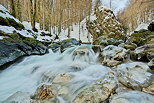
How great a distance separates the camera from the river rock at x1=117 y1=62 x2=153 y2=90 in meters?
2.70

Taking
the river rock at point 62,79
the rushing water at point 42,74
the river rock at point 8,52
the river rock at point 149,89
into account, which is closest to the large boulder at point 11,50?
the river rock at point 8,52

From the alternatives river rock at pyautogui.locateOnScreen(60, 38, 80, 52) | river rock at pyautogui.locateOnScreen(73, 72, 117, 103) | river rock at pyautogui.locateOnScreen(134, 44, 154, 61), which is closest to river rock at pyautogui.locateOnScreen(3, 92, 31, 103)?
river rock at pyautogui.locateOnScreen(73, 72, 117, 103)

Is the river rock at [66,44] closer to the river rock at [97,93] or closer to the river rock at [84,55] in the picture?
the river rock at [84,55]

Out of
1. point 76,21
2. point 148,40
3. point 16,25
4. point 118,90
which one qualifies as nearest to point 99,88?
point 118,90

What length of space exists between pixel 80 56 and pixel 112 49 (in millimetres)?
1294

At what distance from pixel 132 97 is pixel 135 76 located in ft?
2.54

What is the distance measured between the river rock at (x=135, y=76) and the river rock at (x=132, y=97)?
22 centimetres

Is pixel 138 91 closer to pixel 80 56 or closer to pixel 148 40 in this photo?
pixel 80 56

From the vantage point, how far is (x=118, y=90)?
8.71 ft

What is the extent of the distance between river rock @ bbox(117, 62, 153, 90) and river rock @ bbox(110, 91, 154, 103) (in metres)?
0.22

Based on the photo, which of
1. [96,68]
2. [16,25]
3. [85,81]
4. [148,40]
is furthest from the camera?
[16,25]

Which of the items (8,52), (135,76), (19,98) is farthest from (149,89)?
(8,52)

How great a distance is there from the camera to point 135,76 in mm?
2963

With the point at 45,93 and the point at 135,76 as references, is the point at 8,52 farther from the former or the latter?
the point at 135,76
